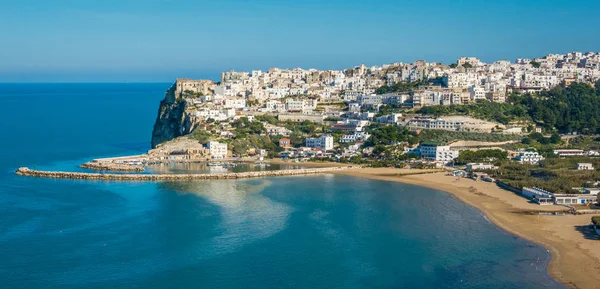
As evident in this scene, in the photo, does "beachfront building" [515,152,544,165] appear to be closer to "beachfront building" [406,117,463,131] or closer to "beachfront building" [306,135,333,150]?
"beachfront building" [406,117,463,131]

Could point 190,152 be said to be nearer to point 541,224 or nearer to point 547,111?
point 541,224

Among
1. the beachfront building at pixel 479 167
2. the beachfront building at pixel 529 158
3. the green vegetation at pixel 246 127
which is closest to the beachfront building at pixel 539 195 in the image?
the beachfront building at pixel 479 167

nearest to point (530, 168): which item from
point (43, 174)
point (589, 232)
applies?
point (589, 232)

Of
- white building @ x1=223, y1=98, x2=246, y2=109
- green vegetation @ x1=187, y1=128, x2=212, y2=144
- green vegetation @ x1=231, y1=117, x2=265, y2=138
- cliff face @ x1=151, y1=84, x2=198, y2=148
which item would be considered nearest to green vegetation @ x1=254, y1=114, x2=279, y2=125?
green vegetation @ x1=231, y1=117, x2=265, y2=138

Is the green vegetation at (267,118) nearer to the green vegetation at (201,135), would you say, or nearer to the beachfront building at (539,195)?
the green vegetation at (201,135)

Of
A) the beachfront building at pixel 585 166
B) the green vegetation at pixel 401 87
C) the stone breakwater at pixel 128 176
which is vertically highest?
the green vegetation at pixel 401 87

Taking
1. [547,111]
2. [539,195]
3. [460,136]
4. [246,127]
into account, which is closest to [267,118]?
[246,127]

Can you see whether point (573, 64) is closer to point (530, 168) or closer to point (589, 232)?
A: point (530, 168)
